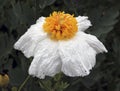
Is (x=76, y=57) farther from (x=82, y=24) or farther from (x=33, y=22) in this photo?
(x=33, y=22)

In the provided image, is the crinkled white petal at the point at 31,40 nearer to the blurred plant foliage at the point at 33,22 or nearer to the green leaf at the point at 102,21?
the blurred plant foliage at the point at 33,22

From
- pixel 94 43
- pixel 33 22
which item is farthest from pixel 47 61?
pixel 33 22

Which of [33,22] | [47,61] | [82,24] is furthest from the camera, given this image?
[33,22]

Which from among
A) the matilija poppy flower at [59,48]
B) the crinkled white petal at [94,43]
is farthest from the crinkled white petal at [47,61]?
the crinkled white petal at [94,43]

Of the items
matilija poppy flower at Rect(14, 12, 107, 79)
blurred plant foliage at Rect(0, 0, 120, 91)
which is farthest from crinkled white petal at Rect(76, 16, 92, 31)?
blurred plant foliage at Rect(0, 0, 120, 91)

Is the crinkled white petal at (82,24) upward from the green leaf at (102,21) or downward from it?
upward

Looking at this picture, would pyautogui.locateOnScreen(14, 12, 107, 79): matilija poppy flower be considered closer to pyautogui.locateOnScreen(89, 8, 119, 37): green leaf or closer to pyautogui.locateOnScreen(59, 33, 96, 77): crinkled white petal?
pyautogui.locateOnScreen(59, 33, 96, 77): crinkled white petal
